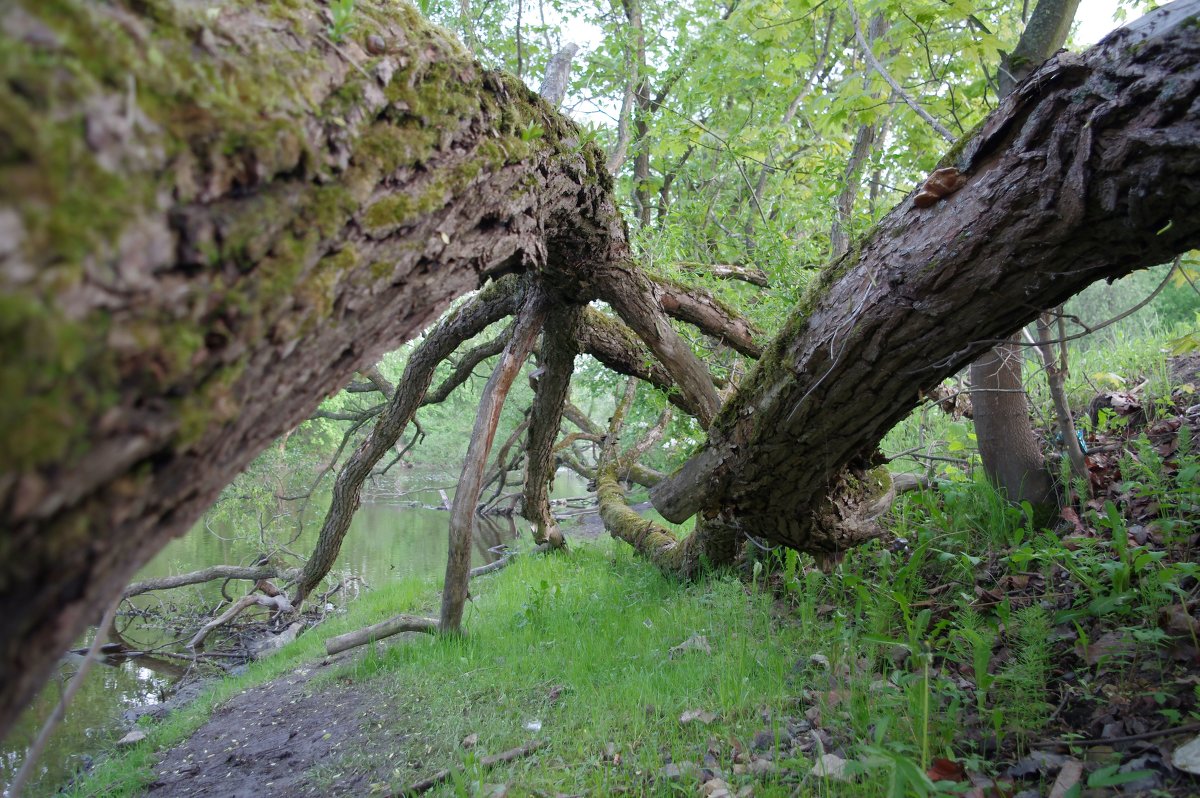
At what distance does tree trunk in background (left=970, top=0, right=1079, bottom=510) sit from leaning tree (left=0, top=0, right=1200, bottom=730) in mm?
1535

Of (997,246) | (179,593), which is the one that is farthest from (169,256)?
(179,593)

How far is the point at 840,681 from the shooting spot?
9.00 feet

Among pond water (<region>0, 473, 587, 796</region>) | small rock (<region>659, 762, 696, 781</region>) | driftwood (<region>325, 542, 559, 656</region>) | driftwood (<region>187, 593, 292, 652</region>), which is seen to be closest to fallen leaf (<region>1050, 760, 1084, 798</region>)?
small rock (<region>659, 762, 696, 781</region>)

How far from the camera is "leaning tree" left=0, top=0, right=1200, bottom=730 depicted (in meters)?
0.79

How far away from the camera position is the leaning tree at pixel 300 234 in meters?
0.79

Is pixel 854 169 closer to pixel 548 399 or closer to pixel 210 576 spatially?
pixel 548 399

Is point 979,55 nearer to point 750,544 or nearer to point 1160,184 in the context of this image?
point 1160,184

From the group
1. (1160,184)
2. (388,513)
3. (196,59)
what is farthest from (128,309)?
(388,513)

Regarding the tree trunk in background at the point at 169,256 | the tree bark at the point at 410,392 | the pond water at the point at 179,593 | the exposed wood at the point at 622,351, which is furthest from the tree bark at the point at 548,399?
the pond water at the point at 179,593

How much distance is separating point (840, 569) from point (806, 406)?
4.99ft

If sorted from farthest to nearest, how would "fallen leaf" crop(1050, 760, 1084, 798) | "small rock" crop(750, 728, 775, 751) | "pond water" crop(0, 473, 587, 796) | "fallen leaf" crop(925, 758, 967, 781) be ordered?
1. "pond water" crop(0, 473, 587, 796)
2. "small rock" crop(750, 728, 775, 751)
3. "fallen leaf" crop(925, 758, 967, 781)
4. "fallen leaf" crop(1050, 760, 1084, 798)

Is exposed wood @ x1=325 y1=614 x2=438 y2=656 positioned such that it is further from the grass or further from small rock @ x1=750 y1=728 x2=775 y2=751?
small rock @ x1=750 y1=728 x2=775 y2=751

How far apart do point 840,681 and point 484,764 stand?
150cm

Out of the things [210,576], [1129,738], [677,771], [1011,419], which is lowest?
[210,576]
